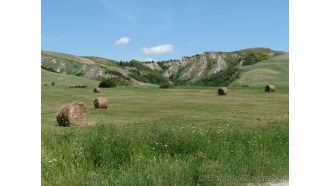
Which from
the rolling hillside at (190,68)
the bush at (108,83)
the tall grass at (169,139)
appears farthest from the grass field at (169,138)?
the rolling hillside at (190,68)

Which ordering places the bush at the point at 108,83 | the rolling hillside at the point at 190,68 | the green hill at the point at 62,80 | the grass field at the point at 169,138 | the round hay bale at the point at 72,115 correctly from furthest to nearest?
the round hay bale at the point at 72,115
the bush at the point at 108,83
the green hill at the point at 62,80
the rolling hillside at the point at 190,68
the grass field at the point at 169,138

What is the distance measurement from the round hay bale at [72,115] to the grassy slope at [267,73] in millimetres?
4255

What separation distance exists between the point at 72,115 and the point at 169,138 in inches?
145

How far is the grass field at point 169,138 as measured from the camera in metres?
8.20

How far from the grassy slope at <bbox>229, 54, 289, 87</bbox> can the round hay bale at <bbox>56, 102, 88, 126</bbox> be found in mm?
4255

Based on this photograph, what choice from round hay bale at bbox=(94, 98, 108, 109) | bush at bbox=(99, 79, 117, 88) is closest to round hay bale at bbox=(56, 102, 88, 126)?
round hay bale at bbox=(94, 98, 108, 109)

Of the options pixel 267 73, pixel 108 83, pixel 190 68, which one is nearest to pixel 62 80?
pixel 108 83

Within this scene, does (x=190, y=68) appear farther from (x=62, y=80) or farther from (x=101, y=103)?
(x=62, y=80)

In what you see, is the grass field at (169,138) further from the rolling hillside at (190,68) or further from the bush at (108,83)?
the rolling hillside at (190,68)

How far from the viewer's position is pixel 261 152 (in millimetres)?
9188

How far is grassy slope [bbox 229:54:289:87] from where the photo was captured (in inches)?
403
